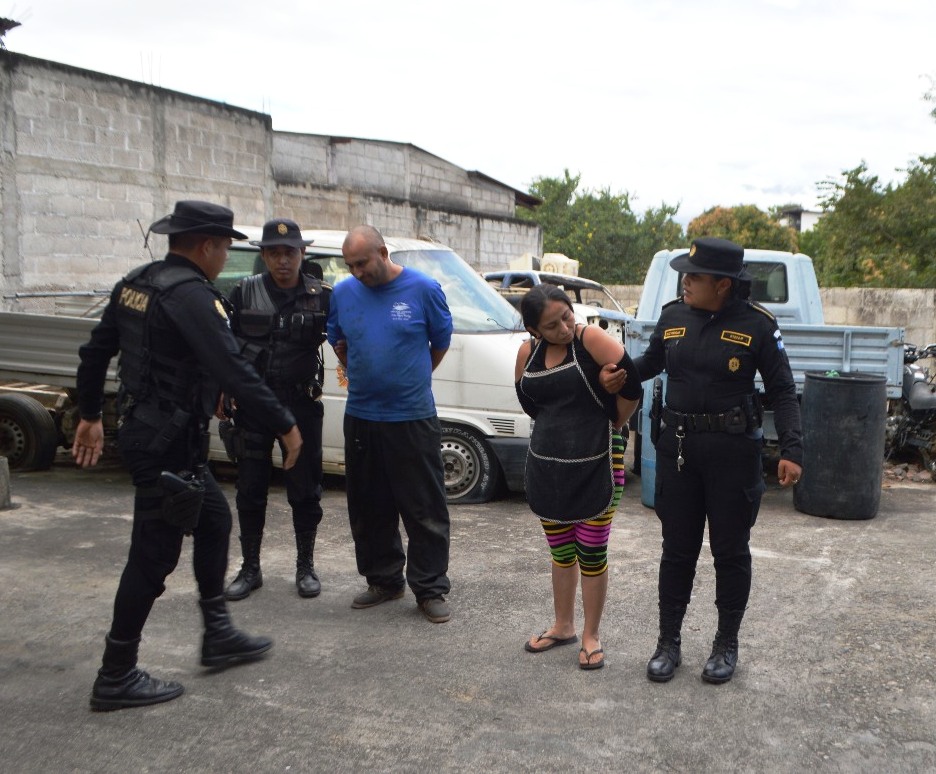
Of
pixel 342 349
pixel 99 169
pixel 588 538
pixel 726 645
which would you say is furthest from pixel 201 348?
pixel 99 169

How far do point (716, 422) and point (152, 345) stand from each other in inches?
87.9

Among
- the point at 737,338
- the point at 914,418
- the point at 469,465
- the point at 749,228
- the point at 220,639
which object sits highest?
the point at 749,228

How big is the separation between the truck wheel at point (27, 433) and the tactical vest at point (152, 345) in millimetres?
4523

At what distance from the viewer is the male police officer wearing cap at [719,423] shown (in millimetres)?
3867

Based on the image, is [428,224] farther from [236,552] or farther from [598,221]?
[598,221]

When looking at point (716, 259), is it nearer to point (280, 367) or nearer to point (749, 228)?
point (280, 367)

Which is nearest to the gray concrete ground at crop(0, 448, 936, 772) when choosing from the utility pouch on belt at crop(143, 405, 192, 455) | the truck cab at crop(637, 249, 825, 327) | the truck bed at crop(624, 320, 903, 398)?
the utility pouch on belt at crop(143, 405, 192, 455)

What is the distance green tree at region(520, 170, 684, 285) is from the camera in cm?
3966

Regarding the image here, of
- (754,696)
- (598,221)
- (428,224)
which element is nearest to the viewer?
(754,696)

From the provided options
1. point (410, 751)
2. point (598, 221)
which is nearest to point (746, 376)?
point (410, 751)

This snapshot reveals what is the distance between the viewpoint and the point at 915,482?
8.14 meters

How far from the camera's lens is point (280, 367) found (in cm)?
491

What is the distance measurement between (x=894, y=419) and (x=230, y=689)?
618 cm

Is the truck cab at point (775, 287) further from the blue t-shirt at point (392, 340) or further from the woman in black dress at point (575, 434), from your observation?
the woman in black dress at point (575, 434)
